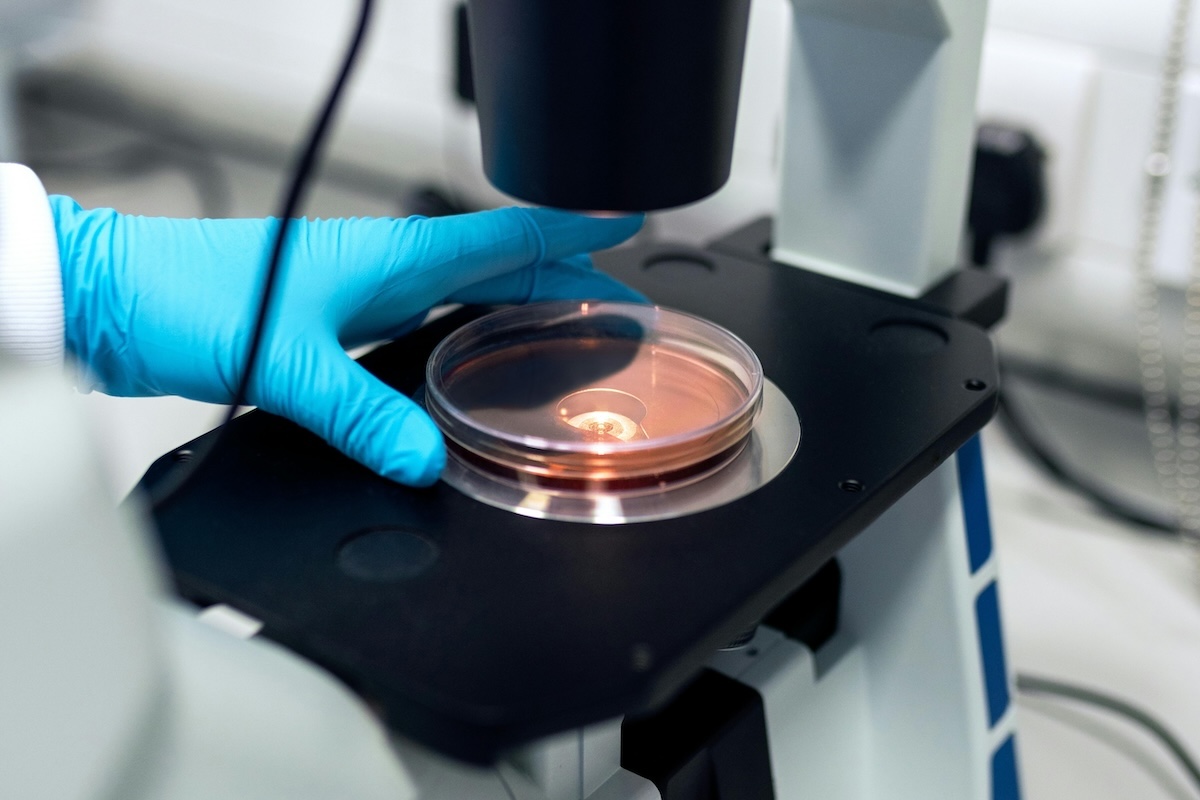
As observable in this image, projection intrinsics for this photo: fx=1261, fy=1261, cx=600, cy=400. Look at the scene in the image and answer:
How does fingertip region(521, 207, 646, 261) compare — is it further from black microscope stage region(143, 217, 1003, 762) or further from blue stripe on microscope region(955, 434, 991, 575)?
blue stripe on microscope region(955, 434, 991, 575)

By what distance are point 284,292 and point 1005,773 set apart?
1.82ft

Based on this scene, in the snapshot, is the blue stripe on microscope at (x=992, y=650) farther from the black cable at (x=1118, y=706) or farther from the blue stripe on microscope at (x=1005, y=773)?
the black cable at (x=1118, y=706)

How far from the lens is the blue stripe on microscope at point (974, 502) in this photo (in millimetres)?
792

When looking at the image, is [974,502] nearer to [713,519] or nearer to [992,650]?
[992,650]

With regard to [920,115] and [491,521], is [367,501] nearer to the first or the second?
[491,521]

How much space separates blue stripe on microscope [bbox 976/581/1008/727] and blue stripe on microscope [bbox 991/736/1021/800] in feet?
0.09

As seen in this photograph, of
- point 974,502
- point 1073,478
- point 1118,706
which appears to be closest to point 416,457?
point 974,502

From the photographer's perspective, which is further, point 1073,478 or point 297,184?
point 1073,478

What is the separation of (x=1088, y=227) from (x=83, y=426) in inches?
41.5

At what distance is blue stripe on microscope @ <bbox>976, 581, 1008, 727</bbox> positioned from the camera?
2.65ft

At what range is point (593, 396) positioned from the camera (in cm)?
72

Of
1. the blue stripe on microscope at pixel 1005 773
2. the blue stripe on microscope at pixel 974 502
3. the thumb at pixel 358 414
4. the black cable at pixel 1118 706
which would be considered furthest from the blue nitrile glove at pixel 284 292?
the black cable at pixel 1118 706

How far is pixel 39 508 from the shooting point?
1.14 ft

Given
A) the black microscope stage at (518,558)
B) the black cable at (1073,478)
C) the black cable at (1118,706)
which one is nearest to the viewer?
the black microscope stage at (518,558)
